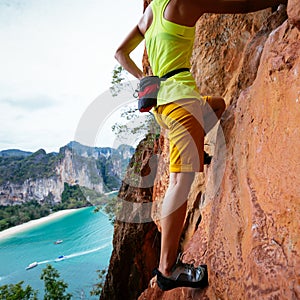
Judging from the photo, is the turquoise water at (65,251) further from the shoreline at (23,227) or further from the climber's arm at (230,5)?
the climber's arm at (230,5)

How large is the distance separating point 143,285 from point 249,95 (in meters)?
7.88

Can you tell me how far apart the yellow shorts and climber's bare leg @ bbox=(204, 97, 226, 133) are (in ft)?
0.87

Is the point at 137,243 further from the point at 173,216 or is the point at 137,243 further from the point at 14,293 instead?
the point at 14,293

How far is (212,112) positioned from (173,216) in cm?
105

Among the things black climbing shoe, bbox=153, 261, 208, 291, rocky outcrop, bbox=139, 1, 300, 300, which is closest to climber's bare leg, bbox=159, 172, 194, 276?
black climbing shoe, bbox=153, 261, 208, 291

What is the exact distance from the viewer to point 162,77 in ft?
7.79

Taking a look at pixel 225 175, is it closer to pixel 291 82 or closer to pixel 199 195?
pixel 291 82

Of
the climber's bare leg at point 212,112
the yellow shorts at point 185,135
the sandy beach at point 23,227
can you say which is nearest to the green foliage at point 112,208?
the climber's bare leg at point 212,112

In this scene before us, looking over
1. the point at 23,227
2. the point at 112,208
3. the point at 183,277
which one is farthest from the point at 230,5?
the point at 23,227

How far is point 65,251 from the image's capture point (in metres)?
27.6

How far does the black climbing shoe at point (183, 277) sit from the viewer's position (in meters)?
2.12

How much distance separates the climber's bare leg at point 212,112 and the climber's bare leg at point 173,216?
0.59m

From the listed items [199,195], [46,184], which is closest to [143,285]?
[199,195]

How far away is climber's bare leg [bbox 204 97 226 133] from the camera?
251 centimetres
